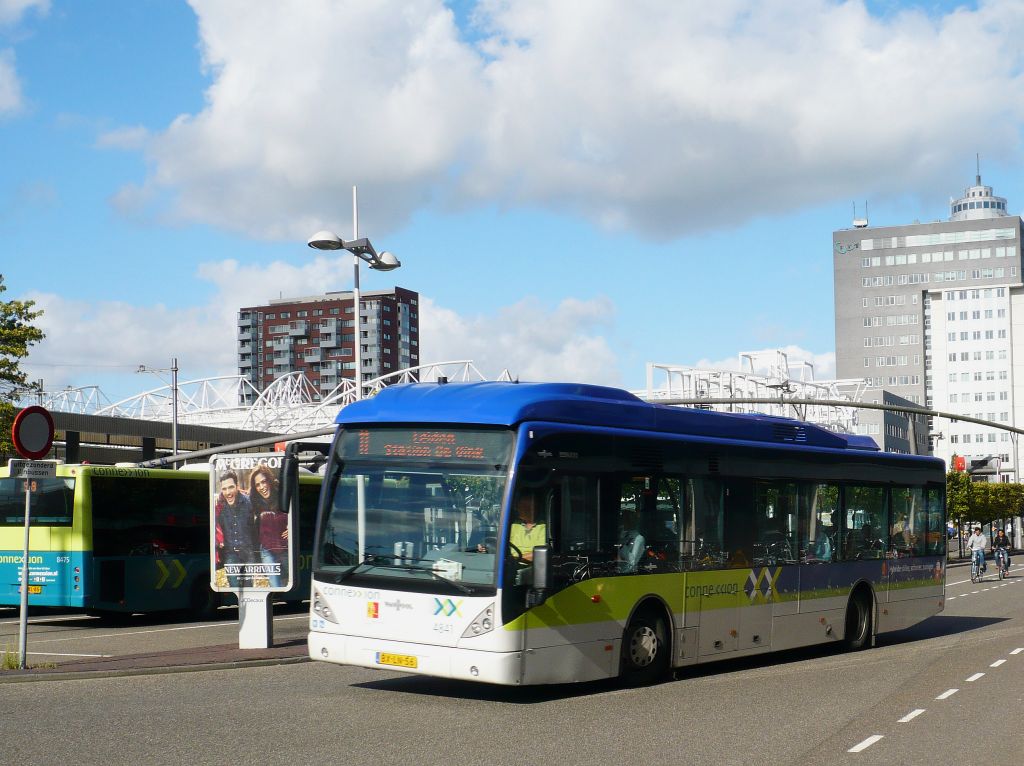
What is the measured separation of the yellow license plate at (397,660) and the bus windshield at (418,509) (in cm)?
63

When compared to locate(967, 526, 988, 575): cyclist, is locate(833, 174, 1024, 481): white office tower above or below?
above

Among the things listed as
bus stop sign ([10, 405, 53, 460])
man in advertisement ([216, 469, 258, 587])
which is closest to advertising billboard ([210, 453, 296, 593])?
man in advertisement ([216, 469, 258, 587])

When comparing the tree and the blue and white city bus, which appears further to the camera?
the tree

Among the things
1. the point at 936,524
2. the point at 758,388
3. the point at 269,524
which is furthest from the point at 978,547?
the point at 758,388

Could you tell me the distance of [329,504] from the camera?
12430 millimetres

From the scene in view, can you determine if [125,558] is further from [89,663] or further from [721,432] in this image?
[721,432]

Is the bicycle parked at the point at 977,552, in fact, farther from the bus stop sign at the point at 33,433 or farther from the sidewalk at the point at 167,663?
the bus stop sign at the point at 33,433

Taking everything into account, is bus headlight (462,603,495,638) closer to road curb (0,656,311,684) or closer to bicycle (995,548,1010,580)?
road curb (0,656,311,684)

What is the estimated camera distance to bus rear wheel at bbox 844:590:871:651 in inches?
707

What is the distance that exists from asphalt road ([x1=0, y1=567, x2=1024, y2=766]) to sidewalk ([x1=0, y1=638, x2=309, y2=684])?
24cm

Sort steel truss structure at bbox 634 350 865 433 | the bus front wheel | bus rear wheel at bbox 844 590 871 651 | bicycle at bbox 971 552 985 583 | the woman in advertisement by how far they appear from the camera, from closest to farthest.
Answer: the woman in advertisement < bus rear wheel at bbox 844 590 871 651 < the bus front wheel < bicycle at bbox 971 552 985 583 < steel truss structure at bbox 634 350 865 433

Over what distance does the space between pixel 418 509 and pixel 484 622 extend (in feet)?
3.83

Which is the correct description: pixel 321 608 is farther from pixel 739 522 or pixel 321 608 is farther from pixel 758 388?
pixel 758 388

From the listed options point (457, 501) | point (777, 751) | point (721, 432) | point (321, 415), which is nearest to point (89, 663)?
point (457, 501)
